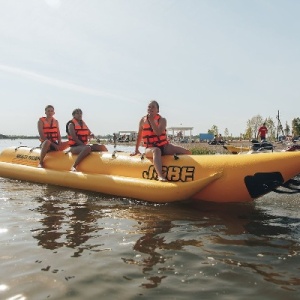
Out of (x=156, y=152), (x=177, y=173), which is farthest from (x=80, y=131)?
(x=177, y=173)

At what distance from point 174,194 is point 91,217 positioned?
1.19 metres

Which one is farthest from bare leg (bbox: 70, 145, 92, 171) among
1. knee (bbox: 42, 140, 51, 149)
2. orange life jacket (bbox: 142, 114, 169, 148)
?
orange life jacket (bbox: 142, 114, 169, 148)

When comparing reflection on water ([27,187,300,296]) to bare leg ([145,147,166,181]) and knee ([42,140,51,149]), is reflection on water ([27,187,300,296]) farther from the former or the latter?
knee ([42,140,51,149])

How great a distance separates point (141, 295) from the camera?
2225mm

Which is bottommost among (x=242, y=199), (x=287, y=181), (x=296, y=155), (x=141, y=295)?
(x=141, y=295)

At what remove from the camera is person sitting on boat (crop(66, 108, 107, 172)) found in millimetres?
6775

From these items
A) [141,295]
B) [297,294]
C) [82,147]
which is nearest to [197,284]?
[141,295]

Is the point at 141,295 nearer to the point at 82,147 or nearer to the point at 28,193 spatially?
the point at 28,193

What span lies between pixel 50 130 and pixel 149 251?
5.30 metres

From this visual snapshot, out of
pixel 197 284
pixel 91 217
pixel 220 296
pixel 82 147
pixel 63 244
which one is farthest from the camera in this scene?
pixel 82 147

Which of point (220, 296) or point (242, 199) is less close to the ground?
point (242, 199)

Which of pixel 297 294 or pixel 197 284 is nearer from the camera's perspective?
pixel 297 294

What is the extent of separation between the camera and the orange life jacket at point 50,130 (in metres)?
7.69

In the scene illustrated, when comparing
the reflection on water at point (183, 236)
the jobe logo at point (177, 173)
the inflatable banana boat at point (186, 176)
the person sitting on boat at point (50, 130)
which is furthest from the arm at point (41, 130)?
the jobe logo at point (177, 173)
